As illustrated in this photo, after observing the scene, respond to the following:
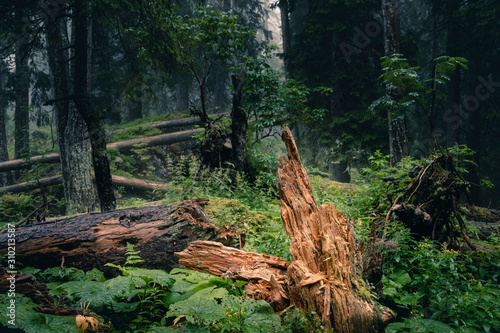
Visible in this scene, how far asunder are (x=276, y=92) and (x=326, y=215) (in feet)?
22.2

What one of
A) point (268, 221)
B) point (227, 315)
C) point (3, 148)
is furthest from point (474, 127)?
point (3, 148)

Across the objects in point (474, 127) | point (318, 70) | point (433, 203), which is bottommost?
point (433, 203)

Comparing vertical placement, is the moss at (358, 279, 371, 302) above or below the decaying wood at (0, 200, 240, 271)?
below

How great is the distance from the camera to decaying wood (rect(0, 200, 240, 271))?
3.43m

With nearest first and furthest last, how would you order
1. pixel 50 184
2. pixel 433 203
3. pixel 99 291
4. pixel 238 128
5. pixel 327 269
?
pixel 99 291, pixel 327 269, pixel 433 203, pixel 238 128, pixel 50 184

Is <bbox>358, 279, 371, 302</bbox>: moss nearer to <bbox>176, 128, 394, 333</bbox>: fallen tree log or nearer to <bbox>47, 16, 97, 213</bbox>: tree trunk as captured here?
<bbox>176, 128, 394, 333</bbox>: fallen tree log

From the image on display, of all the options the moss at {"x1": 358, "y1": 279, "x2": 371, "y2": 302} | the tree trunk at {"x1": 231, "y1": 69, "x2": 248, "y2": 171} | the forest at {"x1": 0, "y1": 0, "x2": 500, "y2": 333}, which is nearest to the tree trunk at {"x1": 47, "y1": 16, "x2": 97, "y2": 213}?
the forest at {"x1": 0, "y1": 0, "x2": 500, "y2": 333}

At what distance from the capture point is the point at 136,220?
3.96 m

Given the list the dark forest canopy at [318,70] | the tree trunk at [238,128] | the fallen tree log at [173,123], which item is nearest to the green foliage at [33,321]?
the dark forest canopy at [318,70]

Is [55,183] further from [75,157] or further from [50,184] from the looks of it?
[75,157]

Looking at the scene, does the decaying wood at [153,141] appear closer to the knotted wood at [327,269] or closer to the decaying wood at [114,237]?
the decaying wood at [114,237]

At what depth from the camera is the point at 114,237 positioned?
367 cm

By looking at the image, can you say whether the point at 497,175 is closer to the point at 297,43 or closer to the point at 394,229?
the point at 297,43

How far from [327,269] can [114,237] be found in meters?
2.71
